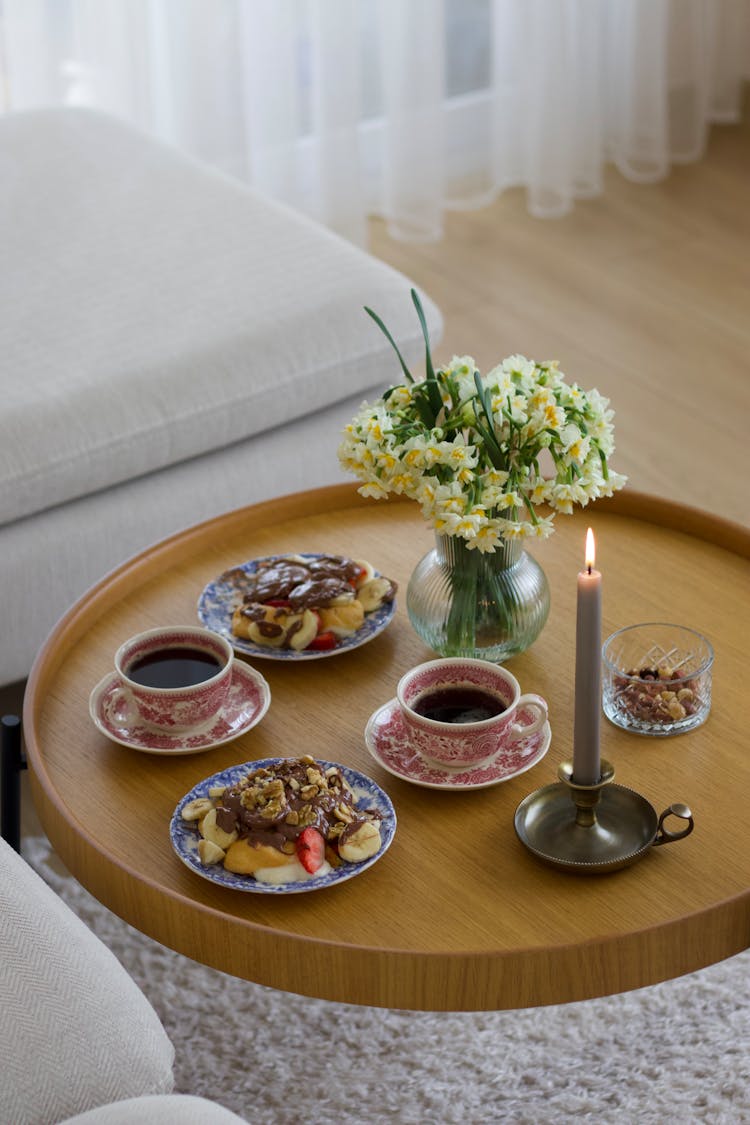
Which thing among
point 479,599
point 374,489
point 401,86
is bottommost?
point 401,86

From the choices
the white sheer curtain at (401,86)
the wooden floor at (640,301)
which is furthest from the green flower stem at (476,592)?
the white sheer curtain at (401,86)

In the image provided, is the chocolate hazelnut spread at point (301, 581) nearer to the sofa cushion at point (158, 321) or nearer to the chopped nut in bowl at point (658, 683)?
the chopped nut in bowl at point (658, 683)

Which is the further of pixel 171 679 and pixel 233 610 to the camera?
pixel 233 610

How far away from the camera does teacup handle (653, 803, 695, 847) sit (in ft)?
3.73

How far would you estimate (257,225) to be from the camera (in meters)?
2.17

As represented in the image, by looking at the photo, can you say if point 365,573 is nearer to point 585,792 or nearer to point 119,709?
point 119,709

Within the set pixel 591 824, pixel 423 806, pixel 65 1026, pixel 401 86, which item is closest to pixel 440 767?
pixel 423 806

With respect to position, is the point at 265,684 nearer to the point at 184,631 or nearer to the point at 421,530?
the point at 184,631

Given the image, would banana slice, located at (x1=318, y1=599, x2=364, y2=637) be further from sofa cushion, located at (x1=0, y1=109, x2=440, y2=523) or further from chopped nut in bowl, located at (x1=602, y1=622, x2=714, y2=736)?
sofa cushion, located at (x1=0, y1=109, x2=440, y2=523)

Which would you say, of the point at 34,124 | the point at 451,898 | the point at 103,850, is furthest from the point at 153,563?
the point at 34,124

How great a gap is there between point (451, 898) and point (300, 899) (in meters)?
0.11

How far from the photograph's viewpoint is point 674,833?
3.82 ft

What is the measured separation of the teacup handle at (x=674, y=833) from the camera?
1138 millimetres

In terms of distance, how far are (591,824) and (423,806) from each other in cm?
15
